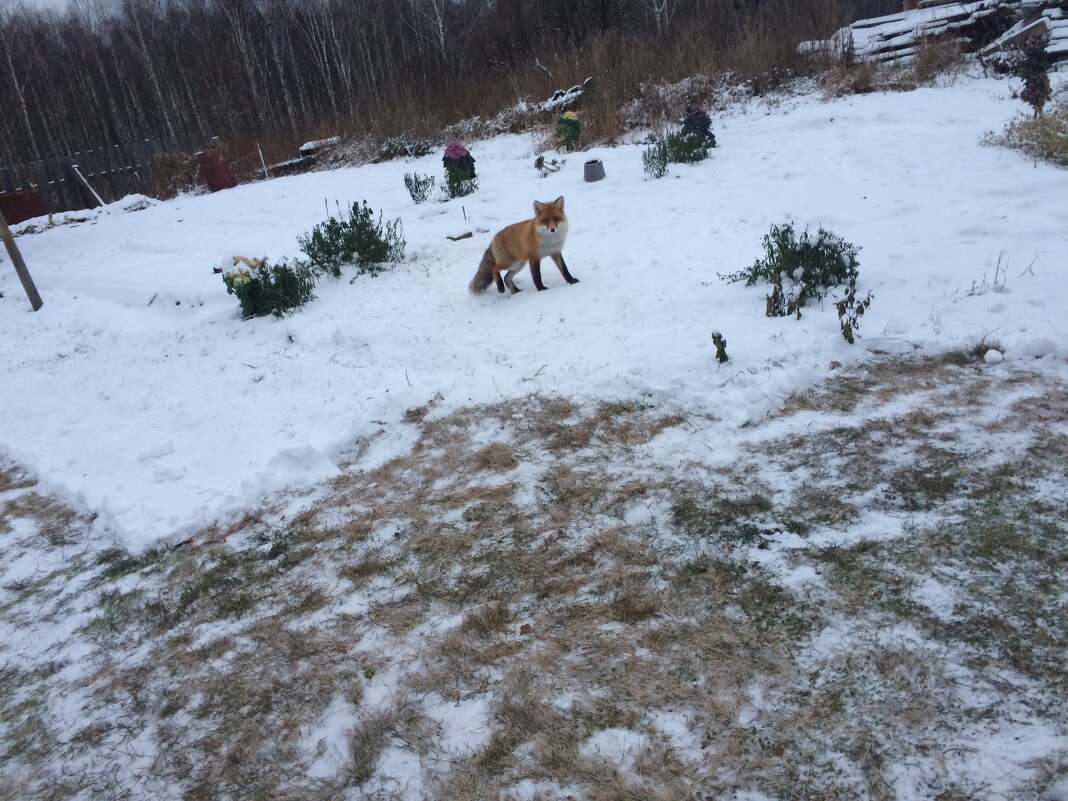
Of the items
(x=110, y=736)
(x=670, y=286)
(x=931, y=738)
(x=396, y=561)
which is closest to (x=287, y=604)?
(x=396, y=561)

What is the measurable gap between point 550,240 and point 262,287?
304cm

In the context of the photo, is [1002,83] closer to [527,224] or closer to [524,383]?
[527,224]

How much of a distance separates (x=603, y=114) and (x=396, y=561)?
430 inches

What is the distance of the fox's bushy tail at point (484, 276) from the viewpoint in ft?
20.0

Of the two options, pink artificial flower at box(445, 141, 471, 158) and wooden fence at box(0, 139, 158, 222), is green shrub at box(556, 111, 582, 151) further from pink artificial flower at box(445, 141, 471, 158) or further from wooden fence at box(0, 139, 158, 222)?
wooden fence at box(0, 139, 158, 222)

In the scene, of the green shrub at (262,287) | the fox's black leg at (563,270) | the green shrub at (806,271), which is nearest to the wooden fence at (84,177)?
the green shrub at (262,287)

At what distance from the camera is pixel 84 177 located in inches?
660

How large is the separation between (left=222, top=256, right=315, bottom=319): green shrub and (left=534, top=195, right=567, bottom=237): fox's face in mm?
2694

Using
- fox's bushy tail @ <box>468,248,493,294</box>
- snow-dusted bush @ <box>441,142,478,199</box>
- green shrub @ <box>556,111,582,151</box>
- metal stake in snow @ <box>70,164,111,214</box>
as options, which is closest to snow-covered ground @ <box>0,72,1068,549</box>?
fox's bushy tail @ <box>468,248,493,294</box>

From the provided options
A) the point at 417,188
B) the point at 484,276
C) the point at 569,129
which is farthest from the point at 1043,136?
the point at 417,188

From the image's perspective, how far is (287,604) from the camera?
285cm

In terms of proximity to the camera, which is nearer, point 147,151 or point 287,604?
point 287,604

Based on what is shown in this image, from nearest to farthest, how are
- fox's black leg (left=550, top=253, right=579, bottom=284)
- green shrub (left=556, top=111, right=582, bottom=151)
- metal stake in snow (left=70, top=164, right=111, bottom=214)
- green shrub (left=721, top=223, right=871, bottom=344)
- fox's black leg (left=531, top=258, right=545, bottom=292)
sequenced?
green shrub (left=721, top=223, right=871, bottom=344) → fox's black leg (left=531, top=258, right=545, bottom=292) → fox's black leg (left=550, top=253, right=579, bottom=284) → green shrub (left=556, top=111, right=582, bottom=151) → metal stake in snow (left=70, top=164, right=111, bottom=214)

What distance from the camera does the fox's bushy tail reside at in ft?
20.0
